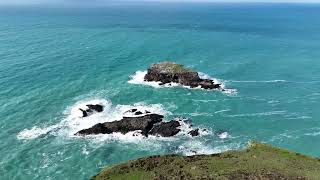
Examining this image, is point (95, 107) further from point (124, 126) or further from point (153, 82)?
point (153, 82)

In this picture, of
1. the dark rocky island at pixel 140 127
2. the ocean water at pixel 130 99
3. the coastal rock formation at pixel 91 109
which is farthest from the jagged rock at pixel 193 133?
the coastal rock formation at pixel 91 109

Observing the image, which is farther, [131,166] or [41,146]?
[41,146]

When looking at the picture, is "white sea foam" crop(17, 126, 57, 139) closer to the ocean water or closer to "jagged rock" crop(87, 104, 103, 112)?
the ocean water

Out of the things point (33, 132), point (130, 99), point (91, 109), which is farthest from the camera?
point (130, 99)

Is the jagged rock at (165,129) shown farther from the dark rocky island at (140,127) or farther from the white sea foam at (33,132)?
the white sea foam at (33,132)

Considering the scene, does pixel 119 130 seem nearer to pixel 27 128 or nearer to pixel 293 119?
pixel 27 128

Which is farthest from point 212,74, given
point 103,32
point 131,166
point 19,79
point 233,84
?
point 103,32

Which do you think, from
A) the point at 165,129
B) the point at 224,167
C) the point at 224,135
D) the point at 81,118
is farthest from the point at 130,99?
the point at 224,167
